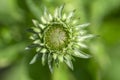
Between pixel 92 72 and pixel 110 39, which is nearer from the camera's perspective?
pixel 92 72

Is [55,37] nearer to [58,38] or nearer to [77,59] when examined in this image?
[58,38]

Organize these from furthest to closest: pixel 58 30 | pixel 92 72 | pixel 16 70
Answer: pixel 16 70
pixel 92 72
pixel 58 30

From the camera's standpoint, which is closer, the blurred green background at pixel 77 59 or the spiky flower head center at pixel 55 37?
the spiky flower head center at pixel 55 37

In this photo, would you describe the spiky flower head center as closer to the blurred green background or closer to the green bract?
the green bract

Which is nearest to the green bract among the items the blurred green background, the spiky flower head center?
the spiky flower head center

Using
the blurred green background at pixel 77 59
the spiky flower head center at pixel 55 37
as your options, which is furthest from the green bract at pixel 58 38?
the blurred green background at pixel 77 59

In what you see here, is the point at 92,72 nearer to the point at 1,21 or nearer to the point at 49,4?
the point at 49,4

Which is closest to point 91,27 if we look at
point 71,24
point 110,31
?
point 110,31

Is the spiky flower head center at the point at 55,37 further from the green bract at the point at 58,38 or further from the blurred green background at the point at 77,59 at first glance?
the blurred green background at the point at 77,59
